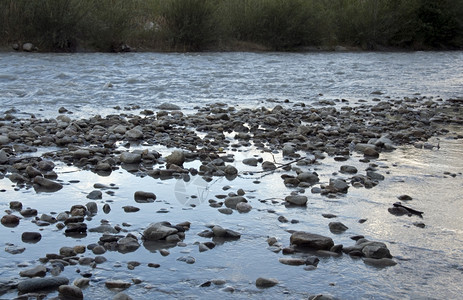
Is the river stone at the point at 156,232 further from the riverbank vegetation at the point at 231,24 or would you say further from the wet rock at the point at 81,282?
the riverbank vegetation at the point at 231,24

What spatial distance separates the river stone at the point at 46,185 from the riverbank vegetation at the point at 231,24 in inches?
688

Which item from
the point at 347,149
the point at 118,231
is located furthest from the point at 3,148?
the point at 347,149

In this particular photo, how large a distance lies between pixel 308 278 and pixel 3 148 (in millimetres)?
3406

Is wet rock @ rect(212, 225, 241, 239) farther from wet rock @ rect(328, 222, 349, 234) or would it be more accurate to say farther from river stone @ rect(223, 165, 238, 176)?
river stone @ rect(223, 165, 238, 176)

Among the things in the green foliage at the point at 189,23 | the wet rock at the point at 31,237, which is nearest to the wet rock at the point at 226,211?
the wet rock at the point at 31,237

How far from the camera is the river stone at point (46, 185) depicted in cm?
407

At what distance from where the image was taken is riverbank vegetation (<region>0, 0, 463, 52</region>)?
20.7m

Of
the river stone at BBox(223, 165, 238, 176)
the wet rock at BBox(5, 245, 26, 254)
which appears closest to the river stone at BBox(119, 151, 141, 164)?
the river stone at BBox(223, 165, 238, 176)

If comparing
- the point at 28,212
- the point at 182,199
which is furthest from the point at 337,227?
the point at 28,212

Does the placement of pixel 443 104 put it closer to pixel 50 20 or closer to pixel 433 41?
pixel 50 20

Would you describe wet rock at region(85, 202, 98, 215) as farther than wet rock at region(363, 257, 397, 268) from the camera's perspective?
Yes

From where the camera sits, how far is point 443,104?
9461 millimetres

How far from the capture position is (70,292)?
246 cm

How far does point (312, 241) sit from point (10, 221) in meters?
1.72
